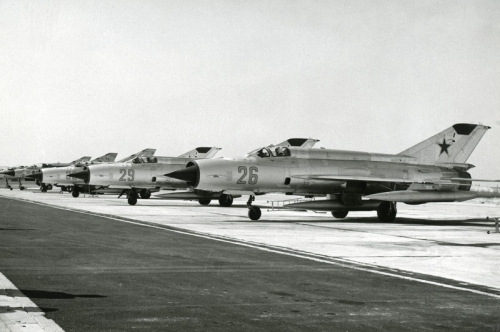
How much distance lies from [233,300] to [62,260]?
4271 mm

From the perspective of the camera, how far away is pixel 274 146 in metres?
24.0

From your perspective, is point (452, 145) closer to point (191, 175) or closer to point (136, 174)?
point (191, 175)

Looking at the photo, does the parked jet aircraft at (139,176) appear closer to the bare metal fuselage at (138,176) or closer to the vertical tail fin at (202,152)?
the bare metal fuselage at (138,176)

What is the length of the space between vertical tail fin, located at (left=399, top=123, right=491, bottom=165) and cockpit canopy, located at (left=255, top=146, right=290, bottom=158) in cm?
652

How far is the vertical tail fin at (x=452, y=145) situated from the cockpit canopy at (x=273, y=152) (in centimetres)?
652

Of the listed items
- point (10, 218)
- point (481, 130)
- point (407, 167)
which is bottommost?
point (10, 218)

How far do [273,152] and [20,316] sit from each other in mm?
17882

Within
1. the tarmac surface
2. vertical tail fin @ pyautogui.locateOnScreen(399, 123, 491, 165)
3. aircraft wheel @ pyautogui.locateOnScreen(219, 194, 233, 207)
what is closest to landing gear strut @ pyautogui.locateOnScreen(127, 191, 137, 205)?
aircraft wheel @ pyautogui.locateOnScreen(219, 194, 233, 207)

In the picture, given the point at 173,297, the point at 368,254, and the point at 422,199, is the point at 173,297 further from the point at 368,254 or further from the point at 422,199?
the point at 422,199

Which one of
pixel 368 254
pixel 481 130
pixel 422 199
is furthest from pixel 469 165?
pixel 368 254

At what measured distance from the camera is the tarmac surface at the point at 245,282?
20.6 feet

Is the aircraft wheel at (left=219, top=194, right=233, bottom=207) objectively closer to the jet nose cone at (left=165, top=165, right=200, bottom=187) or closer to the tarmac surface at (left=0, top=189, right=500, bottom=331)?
the jet nose cone at (left=165, top=165, right=200, bottom=187)

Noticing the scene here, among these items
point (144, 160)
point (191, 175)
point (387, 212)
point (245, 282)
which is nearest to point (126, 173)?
point (144, 160)

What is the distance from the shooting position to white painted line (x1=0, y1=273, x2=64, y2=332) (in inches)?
225
